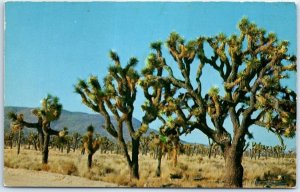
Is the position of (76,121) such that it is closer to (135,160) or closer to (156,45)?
(135,160)

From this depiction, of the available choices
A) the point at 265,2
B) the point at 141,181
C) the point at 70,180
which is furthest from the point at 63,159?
the point at 265,2

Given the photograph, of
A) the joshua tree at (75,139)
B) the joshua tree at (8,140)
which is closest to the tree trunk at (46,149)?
the joshua tree at (75,139)

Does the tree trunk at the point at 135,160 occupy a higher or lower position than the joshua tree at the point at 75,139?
lower

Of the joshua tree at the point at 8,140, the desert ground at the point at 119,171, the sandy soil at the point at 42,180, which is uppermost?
the joshua tree at the point at 8,140

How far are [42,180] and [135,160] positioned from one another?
152cm

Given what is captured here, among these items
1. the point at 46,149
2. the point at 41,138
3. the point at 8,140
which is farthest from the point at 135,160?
the point at 8,140

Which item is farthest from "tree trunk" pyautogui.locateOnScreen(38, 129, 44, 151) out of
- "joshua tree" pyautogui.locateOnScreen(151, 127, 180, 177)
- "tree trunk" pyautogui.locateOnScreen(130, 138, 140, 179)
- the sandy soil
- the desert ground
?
"joshua tree" pyautogui.locateOnScreen(151, 127, 180, 177)

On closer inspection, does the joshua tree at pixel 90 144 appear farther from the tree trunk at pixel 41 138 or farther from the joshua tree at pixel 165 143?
the joshua tree at pixel 165 143

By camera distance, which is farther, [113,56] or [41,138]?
[41,138]

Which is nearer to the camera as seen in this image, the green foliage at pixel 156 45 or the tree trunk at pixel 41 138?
the green foliage at pixel 156 45

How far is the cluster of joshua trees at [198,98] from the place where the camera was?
15.5m

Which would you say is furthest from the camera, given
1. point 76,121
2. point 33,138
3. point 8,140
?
point 33,138

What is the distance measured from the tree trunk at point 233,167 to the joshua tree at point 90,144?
210 centimetres

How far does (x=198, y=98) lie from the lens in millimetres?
15680
